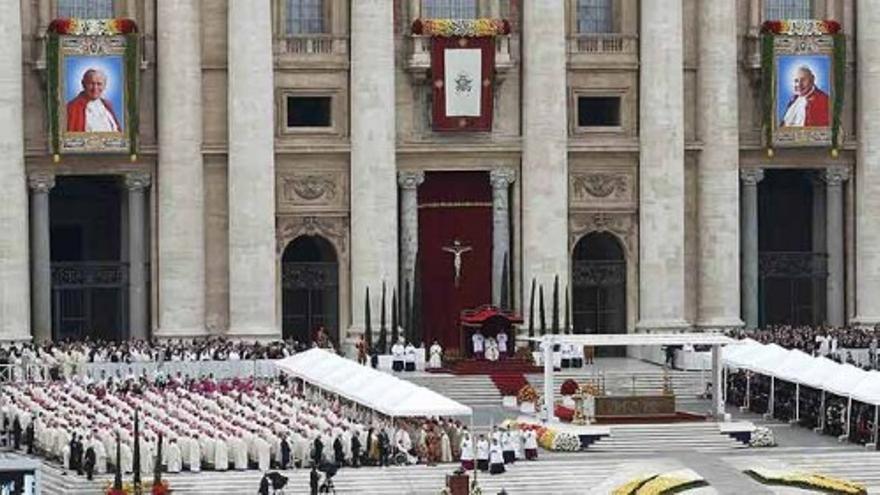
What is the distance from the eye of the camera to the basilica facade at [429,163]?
124312mm

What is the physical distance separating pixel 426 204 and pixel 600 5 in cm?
1084

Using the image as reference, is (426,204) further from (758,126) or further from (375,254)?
(758,126)

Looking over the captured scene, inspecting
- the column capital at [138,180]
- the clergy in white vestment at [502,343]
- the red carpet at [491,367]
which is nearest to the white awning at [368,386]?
the red carpet at [491,367]

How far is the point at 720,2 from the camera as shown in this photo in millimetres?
128000

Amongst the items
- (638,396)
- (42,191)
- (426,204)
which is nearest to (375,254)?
(426,204)

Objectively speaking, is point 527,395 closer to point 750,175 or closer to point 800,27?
point 750,175

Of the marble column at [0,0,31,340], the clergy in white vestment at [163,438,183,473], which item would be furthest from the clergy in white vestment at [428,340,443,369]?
the clergy in white vestment at [163,438,183,473]

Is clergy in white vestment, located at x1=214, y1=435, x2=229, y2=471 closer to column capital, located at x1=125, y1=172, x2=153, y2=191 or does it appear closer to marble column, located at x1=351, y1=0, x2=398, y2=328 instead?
marble column, located at x1=351, y1=0, x2=398, y2=328

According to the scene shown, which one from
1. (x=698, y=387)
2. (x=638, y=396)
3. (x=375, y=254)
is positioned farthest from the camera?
(x=375, y=254)

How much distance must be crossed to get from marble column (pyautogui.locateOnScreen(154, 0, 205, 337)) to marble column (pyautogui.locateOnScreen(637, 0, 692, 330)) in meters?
17.7

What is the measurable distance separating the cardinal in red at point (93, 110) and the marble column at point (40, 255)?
256 centimetres

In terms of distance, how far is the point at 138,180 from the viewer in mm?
125562

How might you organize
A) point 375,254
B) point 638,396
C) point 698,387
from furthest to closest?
1. point 375,254
2. point 698,387
3. point 638,396

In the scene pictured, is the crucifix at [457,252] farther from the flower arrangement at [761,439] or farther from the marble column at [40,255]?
the flower arrangement at [761,439]
